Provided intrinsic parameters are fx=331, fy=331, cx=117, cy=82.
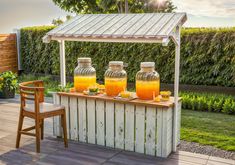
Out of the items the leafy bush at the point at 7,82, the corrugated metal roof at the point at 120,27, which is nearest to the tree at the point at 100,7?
the leafy bush at the point at 7,82

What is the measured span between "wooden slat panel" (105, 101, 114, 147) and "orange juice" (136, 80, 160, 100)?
1.35ft

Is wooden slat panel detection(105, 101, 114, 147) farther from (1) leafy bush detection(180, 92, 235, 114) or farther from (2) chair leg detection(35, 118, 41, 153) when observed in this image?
(1) leafy bush detection(180, 92, 235, 114)

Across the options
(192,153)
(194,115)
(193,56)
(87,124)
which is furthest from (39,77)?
(192,153)

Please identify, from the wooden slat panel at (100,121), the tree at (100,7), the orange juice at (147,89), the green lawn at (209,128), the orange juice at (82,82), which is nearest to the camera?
the orange juice at (147,89)

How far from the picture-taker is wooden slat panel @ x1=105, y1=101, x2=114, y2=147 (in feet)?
13.8

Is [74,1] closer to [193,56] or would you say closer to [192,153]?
[193,56]

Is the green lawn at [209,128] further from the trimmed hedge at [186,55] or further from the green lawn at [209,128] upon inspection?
the trimmed hedge at [186,55]

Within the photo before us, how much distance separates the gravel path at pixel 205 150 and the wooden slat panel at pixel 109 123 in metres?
0.91

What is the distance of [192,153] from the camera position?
4168 millimetres

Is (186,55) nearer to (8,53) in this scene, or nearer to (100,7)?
(8,53)

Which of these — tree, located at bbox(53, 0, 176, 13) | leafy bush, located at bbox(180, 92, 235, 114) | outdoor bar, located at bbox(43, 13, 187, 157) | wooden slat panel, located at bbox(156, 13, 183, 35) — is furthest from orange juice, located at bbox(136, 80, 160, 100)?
tree, located at bbox(53, 0, 176, 13)

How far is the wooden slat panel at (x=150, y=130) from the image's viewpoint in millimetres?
3932

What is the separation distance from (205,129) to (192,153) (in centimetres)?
137

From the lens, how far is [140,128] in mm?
4055
